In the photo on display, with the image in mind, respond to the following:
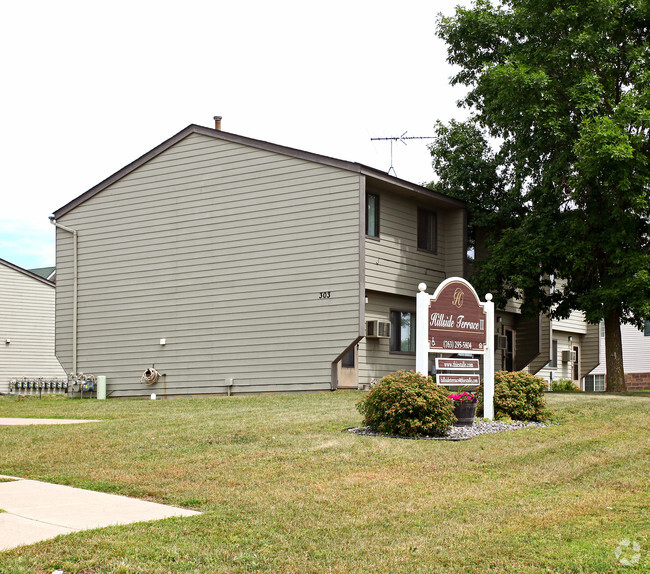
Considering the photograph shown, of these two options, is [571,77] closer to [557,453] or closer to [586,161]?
[586,161]

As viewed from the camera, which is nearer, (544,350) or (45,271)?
(544,350)

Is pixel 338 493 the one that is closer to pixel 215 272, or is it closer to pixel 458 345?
pixel 458 345

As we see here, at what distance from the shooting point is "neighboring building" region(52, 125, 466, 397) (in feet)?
67.4

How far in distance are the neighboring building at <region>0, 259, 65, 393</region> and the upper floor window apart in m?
20.8

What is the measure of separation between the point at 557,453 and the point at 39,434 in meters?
7.38

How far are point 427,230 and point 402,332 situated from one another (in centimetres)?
324

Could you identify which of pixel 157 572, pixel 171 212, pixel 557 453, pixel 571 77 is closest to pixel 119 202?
pixel 171 212

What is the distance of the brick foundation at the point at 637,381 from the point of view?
40031 millimetres

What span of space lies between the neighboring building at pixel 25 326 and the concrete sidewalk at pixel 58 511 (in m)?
29.3

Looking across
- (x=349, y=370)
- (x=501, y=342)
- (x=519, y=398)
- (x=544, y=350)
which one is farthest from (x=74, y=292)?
(x=544, y=350)

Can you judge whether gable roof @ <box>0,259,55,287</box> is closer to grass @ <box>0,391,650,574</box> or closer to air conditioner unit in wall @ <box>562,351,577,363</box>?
air conditioner unit in wall @ <box>562,351,577,363</box>

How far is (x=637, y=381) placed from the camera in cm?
4031

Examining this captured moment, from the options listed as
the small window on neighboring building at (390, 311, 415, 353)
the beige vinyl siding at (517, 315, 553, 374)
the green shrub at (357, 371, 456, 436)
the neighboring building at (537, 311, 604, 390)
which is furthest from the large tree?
the neighboring building at (537, 311, 604, 390)

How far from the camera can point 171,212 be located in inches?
928
